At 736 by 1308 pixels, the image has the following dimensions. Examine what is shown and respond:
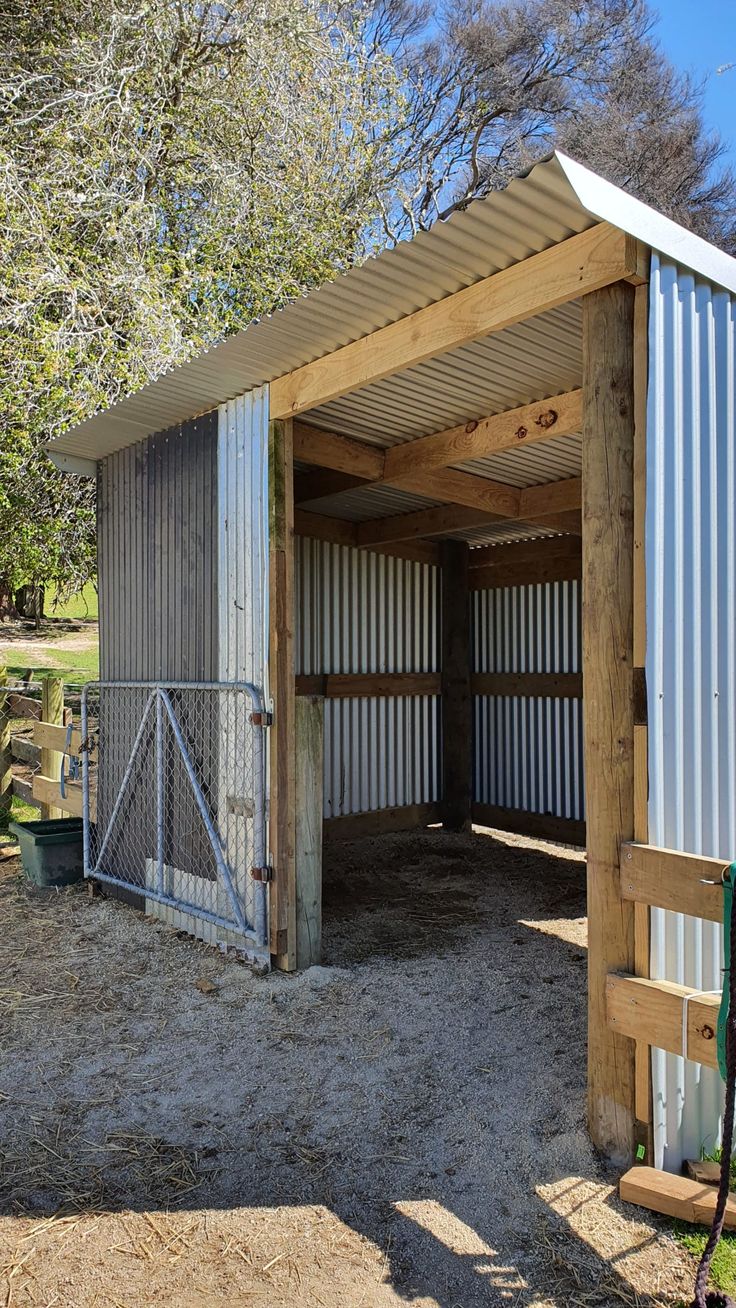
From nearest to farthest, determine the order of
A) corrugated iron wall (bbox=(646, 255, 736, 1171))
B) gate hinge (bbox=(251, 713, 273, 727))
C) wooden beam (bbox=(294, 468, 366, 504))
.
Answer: corrugated iron wall (bbox=(646, 255, 736, 1171)) < gate hinge (bbox=(251, 713, 273, 727)) < wooden beam (bbox=(294, 468, 366, 504))

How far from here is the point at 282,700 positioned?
4727mm

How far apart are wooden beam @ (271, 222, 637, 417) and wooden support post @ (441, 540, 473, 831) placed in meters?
4.65

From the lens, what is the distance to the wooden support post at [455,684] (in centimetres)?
904

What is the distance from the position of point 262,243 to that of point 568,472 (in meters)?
7.50

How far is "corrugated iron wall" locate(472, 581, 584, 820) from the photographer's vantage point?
834 centimetres

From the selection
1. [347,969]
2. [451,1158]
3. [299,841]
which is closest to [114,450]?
[299,841]

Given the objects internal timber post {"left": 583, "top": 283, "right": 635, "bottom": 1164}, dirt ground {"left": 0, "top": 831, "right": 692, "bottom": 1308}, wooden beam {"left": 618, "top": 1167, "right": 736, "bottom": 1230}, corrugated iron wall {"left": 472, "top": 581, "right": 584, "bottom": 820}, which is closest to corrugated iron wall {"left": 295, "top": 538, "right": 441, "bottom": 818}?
corrugated iron wall {"left": 472, "top": 581, "right": 584, "bottom": 820}

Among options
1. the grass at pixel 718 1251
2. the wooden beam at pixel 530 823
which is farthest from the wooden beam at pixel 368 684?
the grass at pixel 718 1251

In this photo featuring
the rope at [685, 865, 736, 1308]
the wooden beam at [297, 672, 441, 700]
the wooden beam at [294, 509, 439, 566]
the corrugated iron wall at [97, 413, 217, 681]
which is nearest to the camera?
the rope at [685, 865, 736, 1308]

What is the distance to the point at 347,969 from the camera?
4.75 metres

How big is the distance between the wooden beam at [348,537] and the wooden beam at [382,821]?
2.54m

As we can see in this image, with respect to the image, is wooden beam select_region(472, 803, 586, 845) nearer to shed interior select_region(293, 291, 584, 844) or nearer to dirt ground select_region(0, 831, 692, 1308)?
shed interior select_region(293, 291, 584, 844)

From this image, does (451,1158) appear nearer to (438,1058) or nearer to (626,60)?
(438,1058)

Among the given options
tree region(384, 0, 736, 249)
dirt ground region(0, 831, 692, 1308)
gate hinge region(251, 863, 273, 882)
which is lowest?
dirt ground region(0, 831, 692, 1308)
